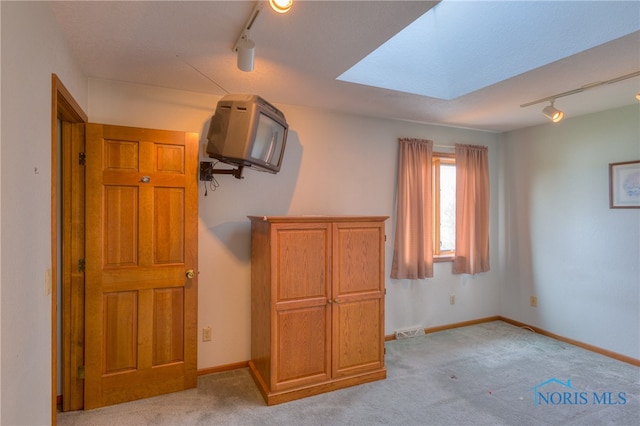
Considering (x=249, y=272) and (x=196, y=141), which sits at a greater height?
(x=196, y=141)

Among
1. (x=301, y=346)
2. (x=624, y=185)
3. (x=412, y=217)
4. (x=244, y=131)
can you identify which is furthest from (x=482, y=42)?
(x=301, y=346)

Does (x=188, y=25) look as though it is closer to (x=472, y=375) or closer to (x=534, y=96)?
(x=534, y=96)

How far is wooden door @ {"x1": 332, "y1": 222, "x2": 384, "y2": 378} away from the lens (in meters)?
2.67

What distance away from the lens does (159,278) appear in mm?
2533

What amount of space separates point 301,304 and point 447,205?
7.92 ft

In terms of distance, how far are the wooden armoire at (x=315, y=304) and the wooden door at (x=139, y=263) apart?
569mm

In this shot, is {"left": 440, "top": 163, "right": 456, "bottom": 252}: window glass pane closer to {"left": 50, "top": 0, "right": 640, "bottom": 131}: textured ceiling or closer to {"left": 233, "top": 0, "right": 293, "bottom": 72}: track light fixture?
{"left": 50, "top": 0, "right": 640, "bottom": 131}: textured ceiling

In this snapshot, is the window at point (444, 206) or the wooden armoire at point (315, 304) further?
the window at point (444, 206)

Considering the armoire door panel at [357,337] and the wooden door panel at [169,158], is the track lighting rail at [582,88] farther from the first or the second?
the wooden door panel at [169,158]

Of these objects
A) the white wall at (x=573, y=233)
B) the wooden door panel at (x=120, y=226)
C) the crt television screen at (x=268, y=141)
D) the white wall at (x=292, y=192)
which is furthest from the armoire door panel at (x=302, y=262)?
the white wall at (x=573, y=233)

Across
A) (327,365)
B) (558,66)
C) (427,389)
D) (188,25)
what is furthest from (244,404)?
(558,66)

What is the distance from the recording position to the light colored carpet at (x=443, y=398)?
2.27 meters

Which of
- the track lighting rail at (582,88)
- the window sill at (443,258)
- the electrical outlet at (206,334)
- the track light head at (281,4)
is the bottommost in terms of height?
the electrical outlet at (206,334)

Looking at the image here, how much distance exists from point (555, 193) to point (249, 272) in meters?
3.44
